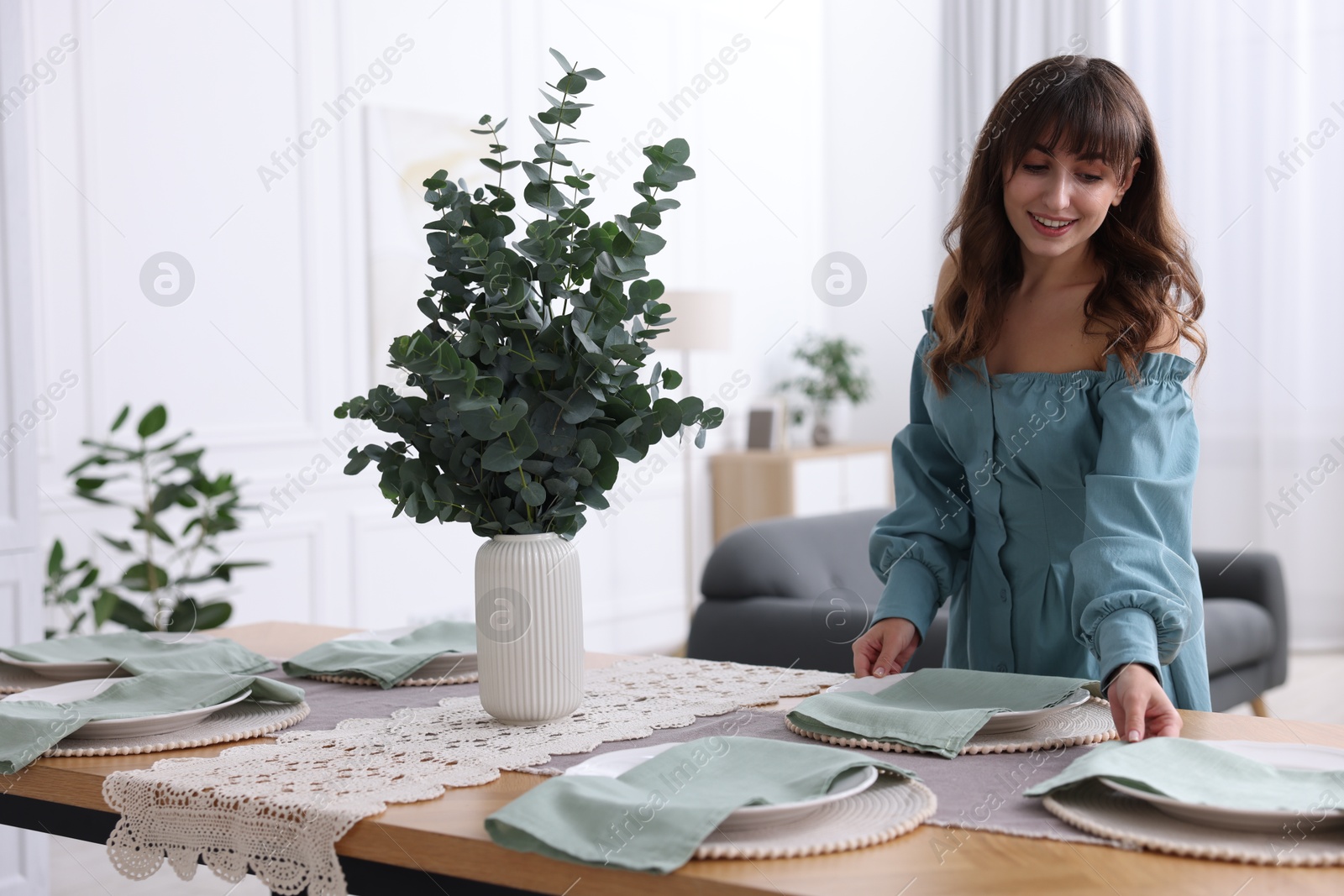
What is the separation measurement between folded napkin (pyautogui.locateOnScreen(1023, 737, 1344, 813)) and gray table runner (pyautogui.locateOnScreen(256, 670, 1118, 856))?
34 millimetres

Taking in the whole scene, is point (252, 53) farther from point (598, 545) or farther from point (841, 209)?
point (841, 209)

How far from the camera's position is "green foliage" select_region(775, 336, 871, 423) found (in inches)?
242

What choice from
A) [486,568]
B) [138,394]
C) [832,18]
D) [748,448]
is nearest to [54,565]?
[138,394]

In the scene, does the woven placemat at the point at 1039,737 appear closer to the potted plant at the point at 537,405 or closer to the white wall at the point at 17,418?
the potted plant at the point at 537,405

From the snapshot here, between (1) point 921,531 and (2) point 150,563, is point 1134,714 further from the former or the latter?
(2) point 150,563

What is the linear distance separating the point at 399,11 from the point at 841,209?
9.49 feet

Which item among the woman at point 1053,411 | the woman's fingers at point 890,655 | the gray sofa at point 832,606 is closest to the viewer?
the woman at point 1053,411

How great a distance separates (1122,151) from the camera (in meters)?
1.45

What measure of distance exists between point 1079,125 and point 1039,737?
68 centimetres

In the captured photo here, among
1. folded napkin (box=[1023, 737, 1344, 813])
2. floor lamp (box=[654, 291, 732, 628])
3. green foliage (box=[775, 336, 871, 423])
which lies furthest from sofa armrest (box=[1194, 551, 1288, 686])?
folded napkin (box=[1023, 737, 1344, 813])

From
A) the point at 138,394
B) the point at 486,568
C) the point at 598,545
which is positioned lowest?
the point at 598,545

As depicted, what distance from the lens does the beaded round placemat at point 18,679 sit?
1516 millimetres

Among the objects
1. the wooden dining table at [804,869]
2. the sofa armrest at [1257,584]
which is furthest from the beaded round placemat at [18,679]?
the sofa armrest at [1257,584]

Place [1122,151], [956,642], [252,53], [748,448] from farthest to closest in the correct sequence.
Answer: [748,448]
[252,53]
[956,642]
[1122,151]
